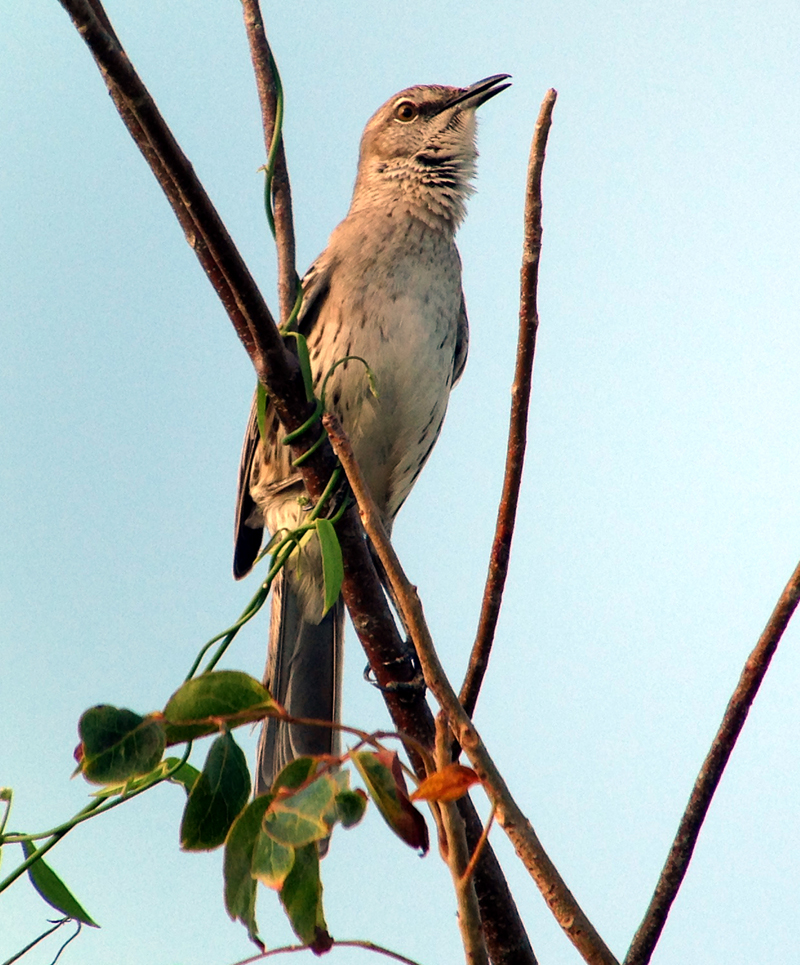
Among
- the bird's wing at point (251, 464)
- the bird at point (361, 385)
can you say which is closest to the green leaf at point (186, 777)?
the bird at point (361, 385)

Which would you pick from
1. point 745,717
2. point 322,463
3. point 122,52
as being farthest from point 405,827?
point 122,52

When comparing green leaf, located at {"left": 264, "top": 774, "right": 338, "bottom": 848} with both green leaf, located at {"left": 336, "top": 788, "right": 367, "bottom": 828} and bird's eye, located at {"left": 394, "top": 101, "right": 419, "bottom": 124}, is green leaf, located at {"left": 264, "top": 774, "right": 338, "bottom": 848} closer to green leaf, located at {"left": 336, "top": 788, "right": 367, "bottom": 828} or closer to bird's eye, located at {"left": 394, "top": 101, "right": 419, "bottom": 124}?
green leaf, located at {"left": 336, "top": 788, "right": 367, "bottom": 828}

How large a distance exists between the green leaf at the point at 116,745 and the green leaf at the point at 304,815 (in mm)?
269

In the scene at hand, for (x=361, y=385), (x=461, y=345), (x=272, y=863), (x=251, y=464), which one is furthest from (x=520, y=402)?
(x=461, y=345)

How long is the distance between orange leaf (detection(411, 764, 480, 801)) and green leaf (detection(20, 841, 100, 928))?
106cm

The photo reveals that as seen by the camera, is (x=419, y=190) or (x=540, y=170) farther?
(x=419, y=190)

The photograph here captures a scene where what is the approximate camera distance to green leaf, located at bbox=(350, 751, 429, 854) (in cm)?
197

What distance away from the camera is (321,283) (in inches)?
197

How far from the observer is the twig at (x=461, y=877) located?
1.77m

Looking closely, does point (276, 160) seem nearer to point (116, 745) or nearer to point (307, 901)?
point (116, 745)

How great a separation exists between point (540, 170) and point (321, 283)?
2471mm

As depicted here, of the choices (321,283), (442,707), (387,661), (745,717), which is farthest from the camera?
(321,283)

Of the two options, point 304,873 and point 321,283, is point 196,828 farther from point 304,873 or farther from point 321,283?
point 321,283

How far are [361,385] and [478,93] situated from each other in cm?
226
